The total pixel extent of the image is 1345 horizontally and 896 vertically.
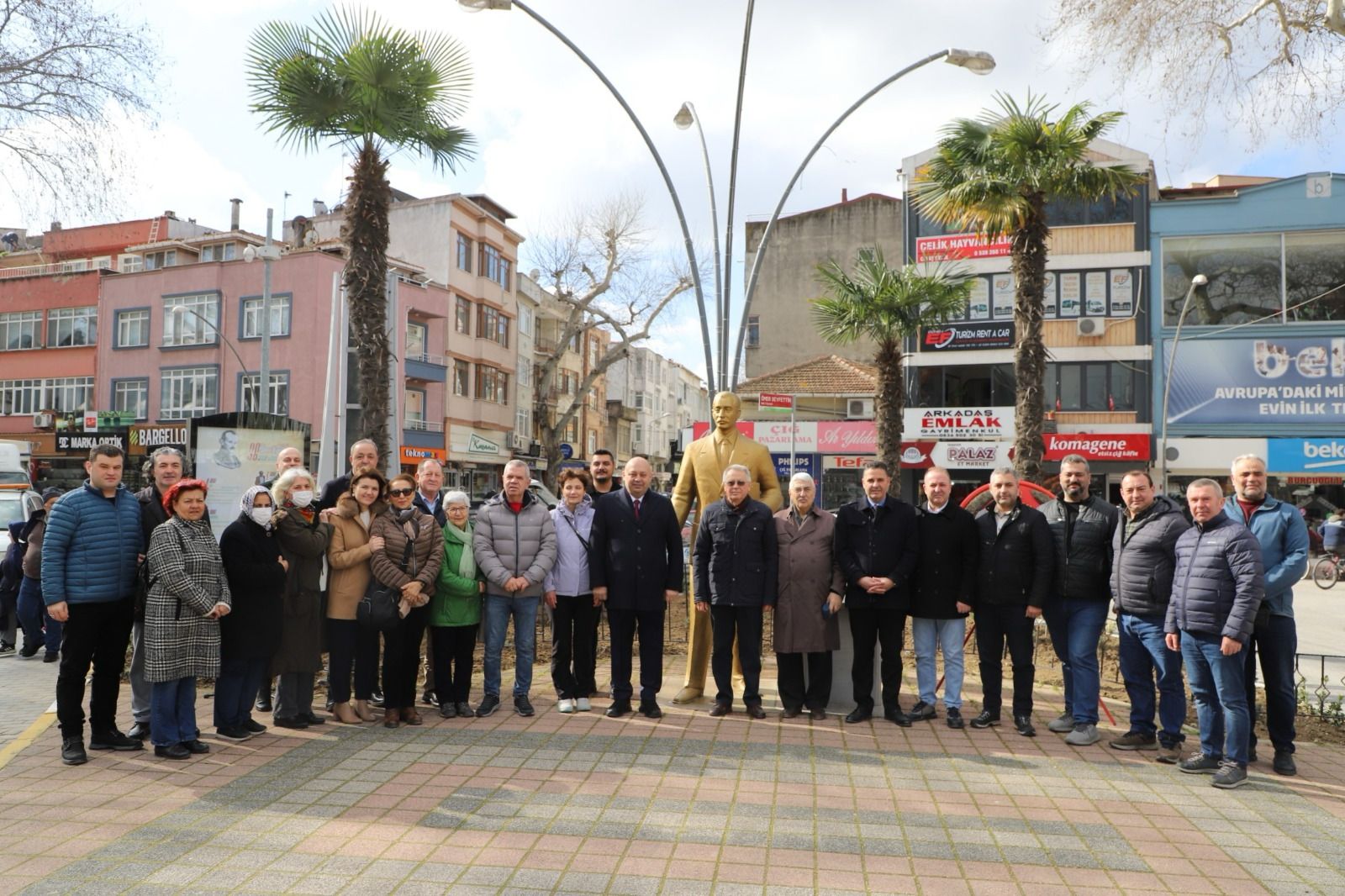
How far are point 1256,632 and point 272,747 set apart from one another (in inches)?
252

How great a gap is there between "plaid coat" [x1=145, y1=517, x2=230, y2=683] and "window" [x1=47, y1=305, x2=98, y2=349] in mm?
45694

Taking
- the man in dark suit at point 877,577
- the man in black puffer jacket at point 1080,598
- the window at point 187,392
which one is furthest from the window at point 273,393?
the man in black puffer jacket at point 1080,598

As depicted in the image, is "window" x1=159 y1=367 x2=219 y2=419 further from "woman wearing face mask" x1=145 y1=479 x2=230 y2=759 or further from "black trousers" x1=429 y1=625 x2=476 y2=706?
"woman wearing face mask" x1=145 y1=479 x2=230 y2=759

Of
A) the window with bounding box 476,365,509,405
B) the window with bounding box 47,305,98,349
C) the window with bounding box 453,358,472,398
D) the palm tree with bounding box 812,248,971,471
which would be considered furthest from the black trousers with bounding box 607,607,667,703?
the window with bounding box 47,305,98,349

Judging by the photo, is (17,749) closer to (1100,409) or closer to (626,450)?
(1100,409)

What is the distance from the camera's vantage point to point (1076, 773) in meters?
6.36

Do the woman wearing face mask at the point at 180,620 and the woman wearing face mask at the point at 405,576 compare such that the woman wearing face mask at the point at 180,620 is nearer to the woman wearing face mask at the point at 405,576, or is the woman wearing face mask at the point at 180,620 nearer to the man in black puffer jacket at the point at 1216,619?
the woman wearing face mask at the point at 405,576

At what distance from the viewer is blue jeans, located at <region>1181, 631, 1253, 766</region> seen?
625 centimetres

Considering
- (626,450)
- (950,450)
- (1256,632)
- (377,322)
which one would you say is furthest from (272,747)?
(626,450)

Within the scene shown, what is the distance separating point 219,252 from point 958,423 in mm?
32297

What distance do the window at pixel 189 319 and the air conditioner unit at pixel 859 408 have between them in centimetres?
2638

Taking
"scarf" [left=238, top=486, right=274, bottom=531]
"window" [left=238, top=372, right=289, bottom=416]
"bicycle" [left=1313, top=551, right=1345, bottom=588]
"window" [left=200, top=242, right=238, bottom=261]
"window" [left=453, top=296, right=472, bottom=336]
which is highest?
"window" [left=200, top=242, right=238, bottom=261]

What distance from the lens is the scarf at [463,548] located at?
757 centimetres

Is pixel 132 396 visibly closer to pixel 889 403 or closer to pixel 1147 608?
pixel 889 403
